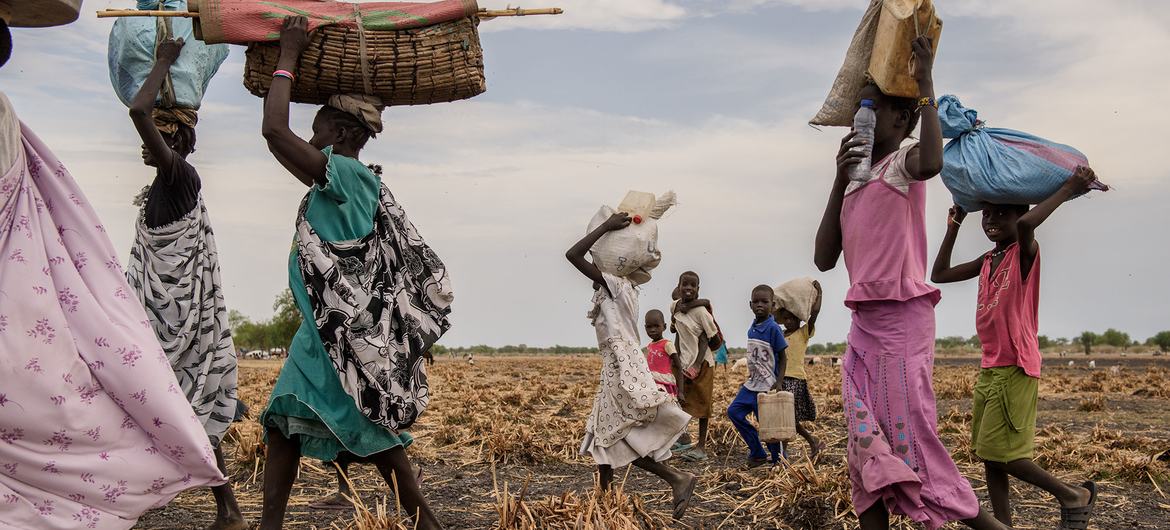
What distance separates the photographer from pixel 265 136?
177 inches

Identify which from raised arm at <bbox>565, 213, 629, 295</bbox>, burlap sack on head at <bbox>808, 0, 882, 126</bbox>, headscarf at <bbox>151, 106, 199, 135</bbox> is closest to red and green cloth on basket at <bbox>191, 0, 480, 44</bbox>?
headscarf at <bbox>151, 106, 199, 135</bbox>

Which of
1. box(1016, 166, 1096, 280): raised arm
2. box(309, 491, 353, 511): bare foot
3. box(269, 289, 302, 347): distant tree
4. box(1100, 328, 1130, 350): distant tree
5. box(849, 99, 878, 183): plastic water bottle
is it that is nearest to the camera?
box(849, 99, 878, 183): plastic water bottle

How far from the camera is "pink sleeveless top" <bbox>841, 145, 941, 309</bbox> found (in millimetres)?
4586

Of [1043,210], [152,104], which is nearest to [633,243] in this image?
[1043,210]

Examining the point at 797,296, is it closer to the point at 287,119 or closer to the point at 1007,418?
the point at 1007,418

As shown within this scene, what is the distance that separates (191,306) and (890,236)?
3560 millimetres

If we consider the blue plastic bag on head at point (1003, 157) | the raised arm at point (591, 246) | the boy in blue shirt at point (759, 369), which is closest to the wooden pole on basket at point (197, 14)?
the blue plastic bag on head at point (1003, 157)

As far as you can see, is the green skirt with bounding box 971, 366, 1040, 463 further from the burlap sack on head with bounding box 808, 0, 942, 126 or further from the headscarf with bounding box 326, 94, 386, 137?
the headscarf with bounding box 326, 94, 386, 137

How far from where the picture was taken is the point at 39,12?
137 inches

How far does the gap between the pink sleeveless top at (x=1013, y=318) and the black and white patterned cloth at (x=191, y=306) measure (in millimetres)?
4080

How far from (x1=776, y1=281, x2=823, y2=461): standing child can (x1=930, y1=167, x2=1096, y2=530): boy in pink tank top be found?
126 inches

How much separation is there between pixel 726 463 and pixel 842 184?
4.22 metres

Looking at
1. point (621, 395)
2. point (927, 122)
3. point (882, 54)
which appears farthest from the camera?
point (621, 395)

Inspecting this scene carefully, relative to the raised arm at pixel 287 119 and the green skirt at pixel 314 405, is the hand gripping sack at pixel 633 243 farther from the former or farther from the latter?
the raised arm at pixel 287 119
